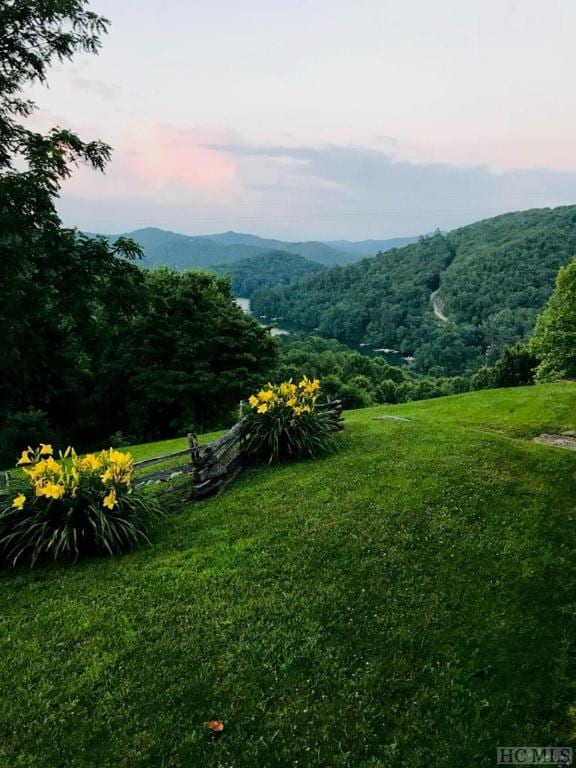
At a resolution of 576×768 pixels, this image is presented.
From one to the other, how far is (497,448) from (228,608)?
6.05 m

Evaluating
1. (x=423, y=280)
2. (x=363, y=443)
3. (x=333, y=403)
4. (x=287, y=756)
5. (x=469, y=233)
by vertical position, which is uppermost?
(x=469, y=233)

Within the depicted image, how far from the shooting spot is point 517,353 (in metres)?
34.2

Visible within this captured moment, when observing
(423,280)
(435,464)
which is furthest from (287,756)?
(423,280)

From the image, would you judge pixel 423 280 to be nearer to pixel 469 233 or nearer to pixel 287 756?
pixel 469 233

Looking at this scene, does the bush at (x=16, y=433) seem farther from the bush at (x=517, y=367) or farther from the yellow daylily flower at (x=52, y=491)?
the bush at (x=517, y=367)

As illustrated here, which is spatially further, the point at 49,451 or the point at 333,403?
the point at 333,403

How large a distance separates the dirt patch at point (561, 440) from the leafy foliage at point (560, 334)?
51.1ft

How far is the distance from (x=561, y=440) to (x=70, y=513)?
9.44 metres

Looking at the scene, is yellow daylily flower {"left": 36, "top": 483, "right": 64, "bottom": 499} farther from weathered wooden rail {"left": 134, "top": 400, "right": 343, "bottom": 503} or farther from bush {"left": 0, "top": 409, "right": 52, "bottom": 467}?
bush {"left": 0, "top": 409, "right": 52, "bottom": 467}

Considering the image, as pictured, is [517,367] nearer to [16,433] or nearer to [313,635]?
[16,433]

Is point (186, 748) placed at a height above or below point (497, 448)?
below

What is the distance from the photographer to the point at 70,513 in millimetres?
6168

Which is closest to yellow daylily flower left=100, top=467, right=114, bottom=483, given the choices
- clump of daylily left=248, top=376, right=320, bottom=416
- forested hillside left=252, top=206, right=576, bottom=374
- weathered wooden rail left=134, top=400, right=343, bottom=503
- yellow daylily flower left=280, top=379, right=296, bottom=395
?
weathered wooden rail left=134, top=400, right=343, bottom=503

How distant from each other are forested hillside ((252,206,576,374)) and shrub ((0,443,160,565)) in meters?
90.1
